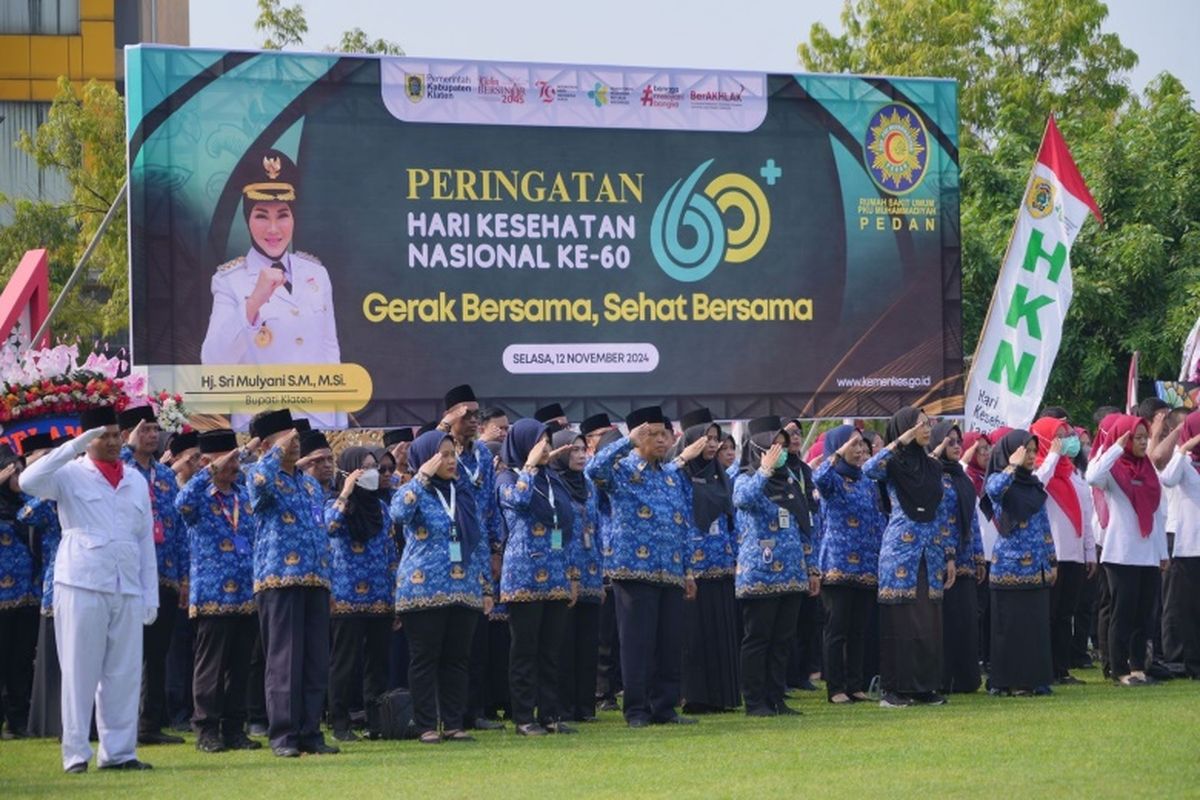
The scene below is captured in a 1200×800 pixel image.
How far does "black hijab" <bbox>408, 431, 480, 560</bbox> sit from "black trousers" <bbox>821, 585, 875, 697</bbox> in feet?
9.33

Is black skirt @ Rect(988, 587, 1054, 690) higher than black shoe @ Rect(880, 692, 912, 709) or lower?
higher

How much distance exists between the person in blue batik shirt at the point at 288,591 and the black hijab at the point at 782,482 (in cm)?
289

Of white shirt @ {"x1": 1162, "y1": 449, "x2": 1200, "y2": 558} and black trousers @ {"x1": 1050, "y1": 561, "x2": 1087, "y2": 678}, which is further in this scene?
black trousers @ {"x1": 1050, "y1": 561, "x2": 1087, "y2": 678}

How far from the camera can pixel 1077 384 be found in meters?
23.0

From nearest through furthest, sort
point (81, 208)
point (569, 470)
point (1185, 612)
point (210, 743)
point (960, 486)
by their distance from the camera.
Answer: point (210, 743), point (569, 470), point (960, 486), point (1185, 612), point (81, 208)

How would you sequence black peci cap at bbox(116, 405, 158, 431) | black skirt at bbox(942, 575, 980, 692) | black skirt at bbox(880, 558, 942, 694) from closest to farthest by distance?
black peci cap at bbox(116, 405, 158, 431), black skirt at bbox(880, 558, 942, 694), black skirt at bbox(942, 575, 980, 692)

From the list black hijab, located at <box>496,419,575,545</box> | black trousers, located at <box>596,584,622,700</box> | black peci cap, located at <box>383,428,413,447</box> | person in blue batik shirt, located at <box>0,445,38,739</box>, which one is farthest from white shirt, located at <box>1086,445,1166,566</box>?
person in blue batik shirt, located at <box>0,445,38,739</box>

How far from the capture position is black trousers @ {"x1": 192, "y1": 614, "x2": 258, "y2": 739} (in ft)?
35.5

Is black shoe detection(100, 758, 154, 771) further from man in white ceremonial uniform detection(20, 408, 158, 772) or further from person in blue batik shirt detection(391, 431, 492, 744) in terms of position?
person in blue batik shirt detection(391, 431, 492, 744)

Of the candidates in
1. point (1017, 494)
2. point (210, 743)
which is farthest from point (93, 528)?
point (1017, 494)

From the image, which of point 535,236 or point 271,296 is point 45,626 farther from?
point 535,236

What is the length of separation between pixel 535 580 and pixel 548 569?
100 millimetres

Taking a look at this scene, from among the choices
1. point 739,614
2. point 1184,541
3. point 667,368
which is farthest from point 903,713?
point 667,368

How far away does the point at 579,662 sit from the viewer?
40.0 feet
